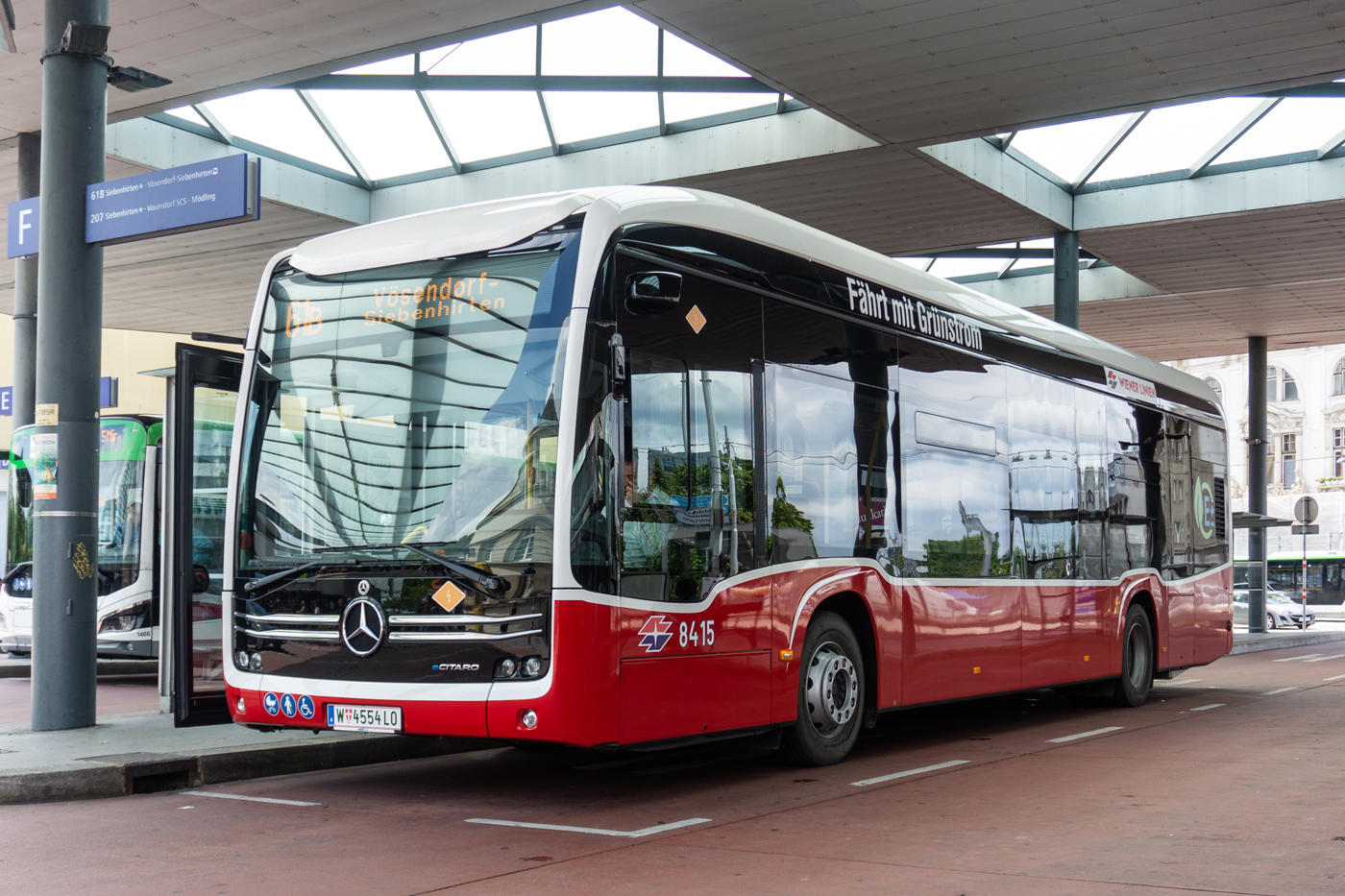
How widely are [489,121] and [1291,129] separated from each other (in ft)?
37.5

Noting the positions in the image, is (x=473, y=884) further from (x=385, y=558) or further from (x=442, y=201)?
(x=442, y=201)

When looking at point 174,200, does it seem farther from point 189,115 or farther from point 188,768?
point 189,115

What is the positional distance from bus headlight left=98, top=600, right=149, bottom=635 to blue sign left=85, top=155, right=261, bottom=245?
25.5 ft

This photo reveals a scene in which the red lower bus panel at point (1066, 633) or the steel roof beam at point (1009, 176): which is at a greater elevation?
the steel roof beam at point (1009, 176)

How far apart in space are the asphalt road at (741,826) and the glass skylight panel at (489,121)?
1102cm

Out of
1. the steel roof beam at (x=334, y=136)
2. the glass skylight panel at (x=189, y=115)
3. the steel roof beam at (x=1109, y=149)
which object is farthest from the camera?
the steel roof beam at (x=1109, y=149)

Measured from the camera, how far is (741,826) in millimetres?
6852

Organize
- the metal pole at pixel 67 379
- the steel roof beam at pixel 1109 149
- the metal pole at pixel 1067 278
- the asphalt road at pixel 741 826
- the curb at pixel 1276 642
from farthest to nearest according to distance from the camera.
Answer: the curb at pixel 1276 642
the metal pole at pixel 1067 278
the steel roof beam at pixel 1109 149
the metal pole at pixel 67 379
the asphalt road at pixel 741 826

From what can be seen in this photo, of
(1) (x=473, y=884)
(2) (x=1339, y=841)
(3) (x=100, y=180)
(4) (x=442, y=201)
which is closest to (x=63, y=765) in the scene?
(1) (x=473, y=884)

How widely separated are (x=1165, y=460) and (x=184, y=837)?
38.3 ft

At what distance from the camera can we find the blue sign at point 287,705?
7.48 metres

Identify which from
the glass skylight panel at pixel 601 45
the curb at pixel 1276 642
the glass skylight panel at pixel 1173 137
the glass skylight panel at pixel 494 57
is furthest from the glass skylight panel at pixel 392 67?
the curb at pixel 1276 642

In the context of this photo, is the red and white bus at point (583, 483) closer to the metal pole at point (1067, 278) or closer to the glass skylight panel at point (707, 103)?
the glass skylight panel at point (707, 103)

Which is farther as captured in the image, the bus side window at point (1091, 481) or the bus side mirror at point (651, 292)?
the bus side window at point (1091, 481)
